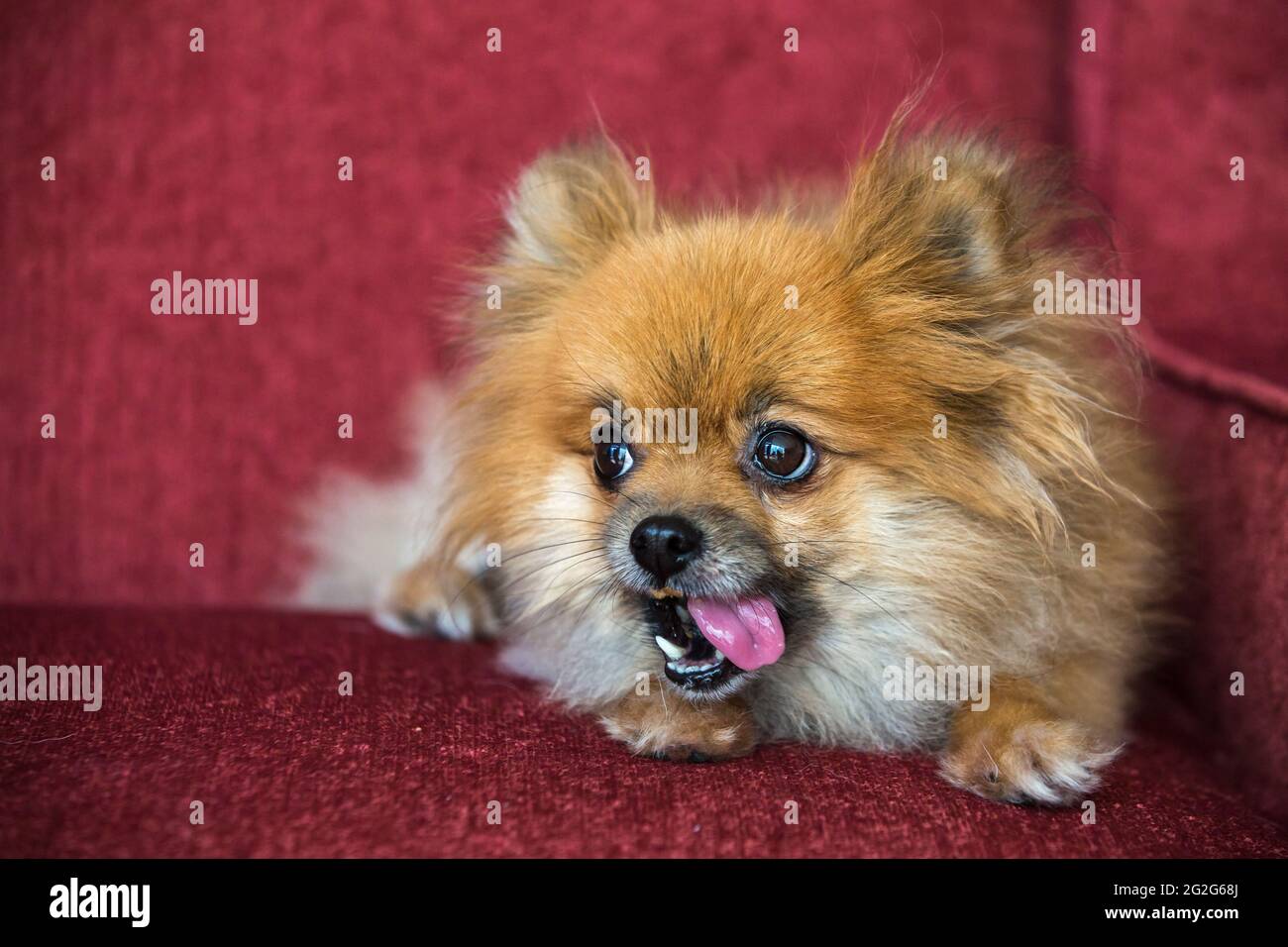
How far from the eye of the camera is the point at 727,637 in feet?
6.30

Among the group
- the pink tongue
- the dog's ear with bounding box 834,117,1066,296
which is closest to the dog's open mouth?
the pink tongue

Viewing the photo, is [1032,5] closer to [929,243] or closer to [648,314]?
[929,243]

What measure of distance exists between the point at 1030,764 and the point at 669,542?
2.22 feet

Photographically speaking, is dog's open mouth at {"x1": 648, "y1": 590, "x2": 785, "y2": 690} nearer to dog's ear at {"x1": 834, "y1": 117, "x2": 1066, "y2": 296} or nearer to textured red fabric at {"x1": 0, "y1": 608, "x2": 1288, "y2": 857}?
textured red fabric at {"x1": 0, "y1": 608, "x2": 1288, "y2": 857}

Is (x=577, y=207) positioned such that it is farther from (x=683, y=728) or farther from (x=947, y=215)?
(x=683, y=728)

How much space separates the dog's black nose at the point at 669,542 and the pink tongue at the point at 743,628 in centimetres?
10

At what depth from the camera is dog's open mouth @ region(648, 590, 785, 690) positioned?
6.31ft

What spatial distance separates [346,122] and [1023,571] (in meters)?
2.19

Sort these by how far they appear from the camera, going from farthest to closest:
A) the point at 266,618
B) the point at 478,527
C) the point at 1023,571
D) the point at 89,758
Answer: the point at 266,618, the point at 478,527, the point at 1023,571, the point at 89,758

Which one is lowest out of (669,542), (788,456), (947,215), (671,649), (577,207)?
(671,649)

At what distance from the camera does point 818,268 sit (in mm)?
2066

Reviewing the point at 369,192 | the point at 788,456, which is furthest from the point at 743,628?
the point at 369,192

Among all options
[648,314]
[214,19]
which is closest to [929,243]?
[648,314]

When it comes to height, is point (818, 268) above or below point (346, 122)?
below
